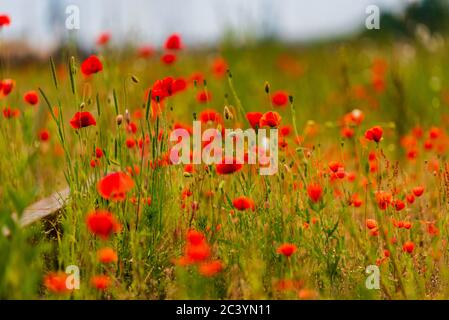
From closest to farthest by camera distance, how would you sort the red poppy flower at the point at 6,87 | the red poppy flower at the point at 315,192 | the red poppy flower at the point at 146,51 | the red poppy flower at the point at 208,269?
the red poppy flower at the point at 208,269 → the red poppy flower at the point at 315,192 → the red poppy flower at the point at 6,87 → the red poppy flower at the point at 146,51

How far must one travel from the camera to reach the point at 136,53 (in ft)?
14.8

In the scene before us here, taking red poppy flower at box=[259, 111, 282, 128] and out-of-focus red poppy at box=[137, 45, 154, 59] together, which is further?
out-of-focus red poppy at box=[137, 45, 154, 59]

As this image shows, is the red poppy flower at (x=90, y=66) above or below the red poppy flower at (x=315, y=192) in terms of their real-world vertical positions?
above

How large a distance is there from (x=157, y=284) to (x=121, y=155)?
556mm

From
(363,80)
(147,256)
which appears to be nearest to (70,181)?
(147,256)

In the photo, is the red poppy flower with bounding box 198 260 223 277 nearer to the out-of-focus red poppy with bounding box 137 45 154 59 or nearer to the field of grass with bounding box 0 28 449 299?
the field of grass with bounding box 0 28 449 299

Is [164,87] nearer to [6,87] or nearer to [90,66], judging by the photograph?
[90,66]

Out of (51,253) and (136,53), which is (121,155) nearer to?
(51,253)

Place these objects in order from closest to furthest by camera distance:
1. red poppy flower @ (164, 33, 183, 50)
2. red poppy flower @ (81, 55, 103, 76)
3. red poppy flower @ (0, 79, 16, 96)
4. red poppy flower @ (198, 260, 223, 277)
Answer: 1. red poppy flower @ (198, 260, 223, 277)
2. red poppy flower @ (81, 55, 103, 76)
3. red poppy flower @ (0, 79, 16, 96)
4. red poppy flower @ (164, 33, 183, 50)

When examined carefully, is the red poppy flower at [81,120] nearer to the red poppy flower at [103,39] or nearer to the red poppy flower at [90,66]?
the red poppy flower at [90,66]

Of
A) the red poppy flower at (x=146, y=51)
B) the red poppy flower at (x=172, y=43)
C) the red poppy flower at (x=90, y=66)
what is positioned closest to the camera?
the red poppy flower at (x=90, y=66)

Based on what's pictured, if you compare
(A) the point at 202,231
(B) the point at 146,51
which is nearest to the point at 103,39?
(B) the point at 146,51

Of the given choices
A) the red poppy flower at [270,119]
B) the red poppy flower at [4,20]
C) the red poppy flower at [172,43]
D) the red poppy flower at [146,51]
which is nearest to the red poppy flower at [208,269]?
the red poppy flower at [270,119]

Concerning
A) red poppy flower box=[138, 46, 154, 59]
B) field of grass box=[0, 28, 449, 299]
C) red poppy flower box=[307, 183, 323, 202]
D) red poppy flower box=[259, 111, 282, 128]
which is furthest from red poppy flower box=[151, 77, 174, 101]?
red poppy flower box=[138, 46, 154, 59]
